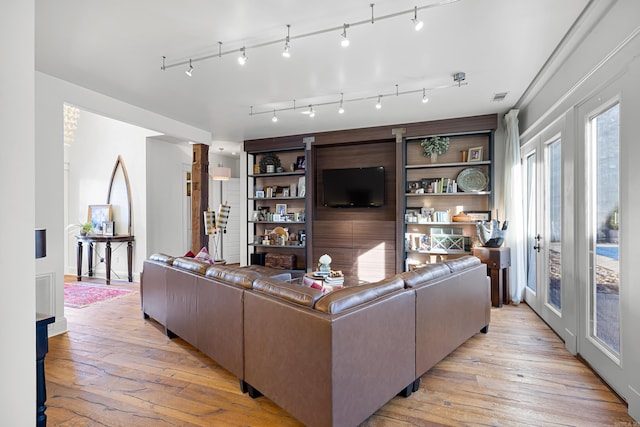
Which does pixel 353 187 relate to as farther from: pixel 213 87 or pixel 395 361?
pixel 395 361

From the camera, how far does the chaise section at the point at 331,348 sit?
1.66 meters

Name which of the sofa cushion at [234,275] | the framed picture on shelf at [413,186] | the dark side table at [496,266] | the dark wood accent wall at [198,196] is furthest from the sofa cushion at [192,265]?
the framed picture on shelf at [413,186]

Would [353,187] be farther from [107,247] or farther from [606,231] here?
[107,247]

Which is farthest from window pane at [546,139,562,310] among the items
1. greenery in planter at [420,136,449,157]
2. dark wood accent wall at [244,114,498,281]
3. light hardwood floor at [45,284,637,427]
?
greenery in planter at [420,136,449,157]

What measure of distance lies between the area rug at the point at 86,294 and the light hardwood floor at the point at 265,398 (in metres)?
1.39

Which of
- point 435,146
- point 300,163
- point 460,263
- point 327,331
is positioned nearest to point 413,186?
point 435,146

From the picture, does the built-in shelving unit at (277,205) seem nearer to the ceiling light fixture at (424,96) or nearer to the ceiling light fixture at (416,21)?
the ceiling light fixture at (424,96)

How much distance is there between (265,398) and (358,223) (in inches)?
150

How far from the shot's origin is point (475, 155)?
16.8ft

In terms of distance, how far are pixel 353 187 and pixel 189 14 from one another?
388 cm

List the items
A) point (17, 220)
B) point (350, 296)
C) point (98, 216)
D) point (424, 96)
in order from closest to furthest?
1. point (17, 220)
2. point (350, 296)
3. point (424, 96)
4. point (98, 216)

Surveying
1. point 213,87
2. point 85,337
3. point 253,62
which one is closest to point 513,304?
point 253,62

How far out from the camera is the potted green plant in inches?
206

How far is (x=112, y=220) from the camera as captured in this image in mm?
6125
